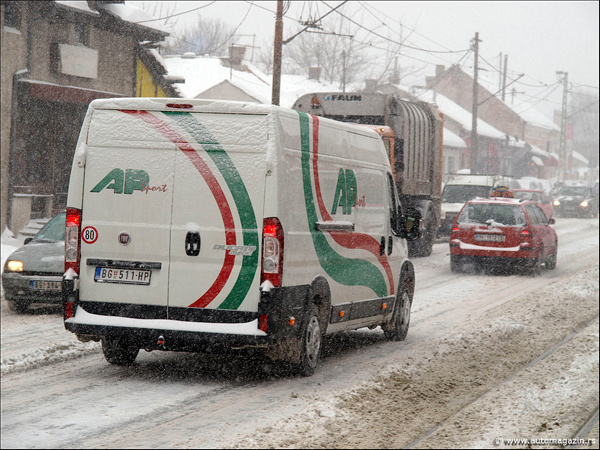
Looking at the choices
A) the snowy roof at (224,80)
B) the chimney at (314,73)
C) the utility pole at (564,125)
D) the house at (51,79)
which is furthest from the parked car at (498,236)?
the utility pole at (564,125)

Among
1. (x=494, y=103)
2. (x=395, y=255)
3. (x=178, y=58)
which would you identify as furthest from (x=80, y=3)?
(x=494, y=103)

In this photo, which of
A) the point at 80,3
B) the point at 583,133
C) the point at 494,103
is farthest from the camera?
the point at 583,133

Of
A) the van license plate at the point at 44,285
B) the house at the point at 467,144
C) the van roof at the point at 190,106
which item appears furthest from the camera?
the house at the point at 467,144

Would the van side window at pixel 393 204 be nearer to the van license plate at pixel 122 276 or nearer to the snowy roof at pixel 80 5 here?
the van license plate at pixel 122 276

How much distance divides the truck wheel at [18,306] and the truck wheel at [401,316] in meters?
4.93

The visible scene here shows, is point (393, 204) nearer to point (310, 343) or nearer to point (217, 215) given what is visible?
point (310, 343)

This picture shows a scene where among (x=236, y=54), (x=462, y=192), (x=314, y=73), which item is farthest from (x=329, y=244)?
(x=314, y=73)

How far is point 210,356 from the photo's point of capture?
32.1 ft

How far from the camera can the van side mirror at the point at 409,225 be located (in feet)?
35.3

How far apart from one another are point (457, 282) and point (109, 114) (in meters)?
11.2

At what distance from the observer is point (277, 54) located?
2250cm

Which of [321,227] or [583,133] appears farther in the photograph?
[583,133]

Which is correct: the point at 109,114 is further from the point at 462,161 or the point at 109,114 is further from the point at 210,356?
the point at 462,161

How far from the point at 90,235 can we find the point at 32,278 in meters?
4.60
